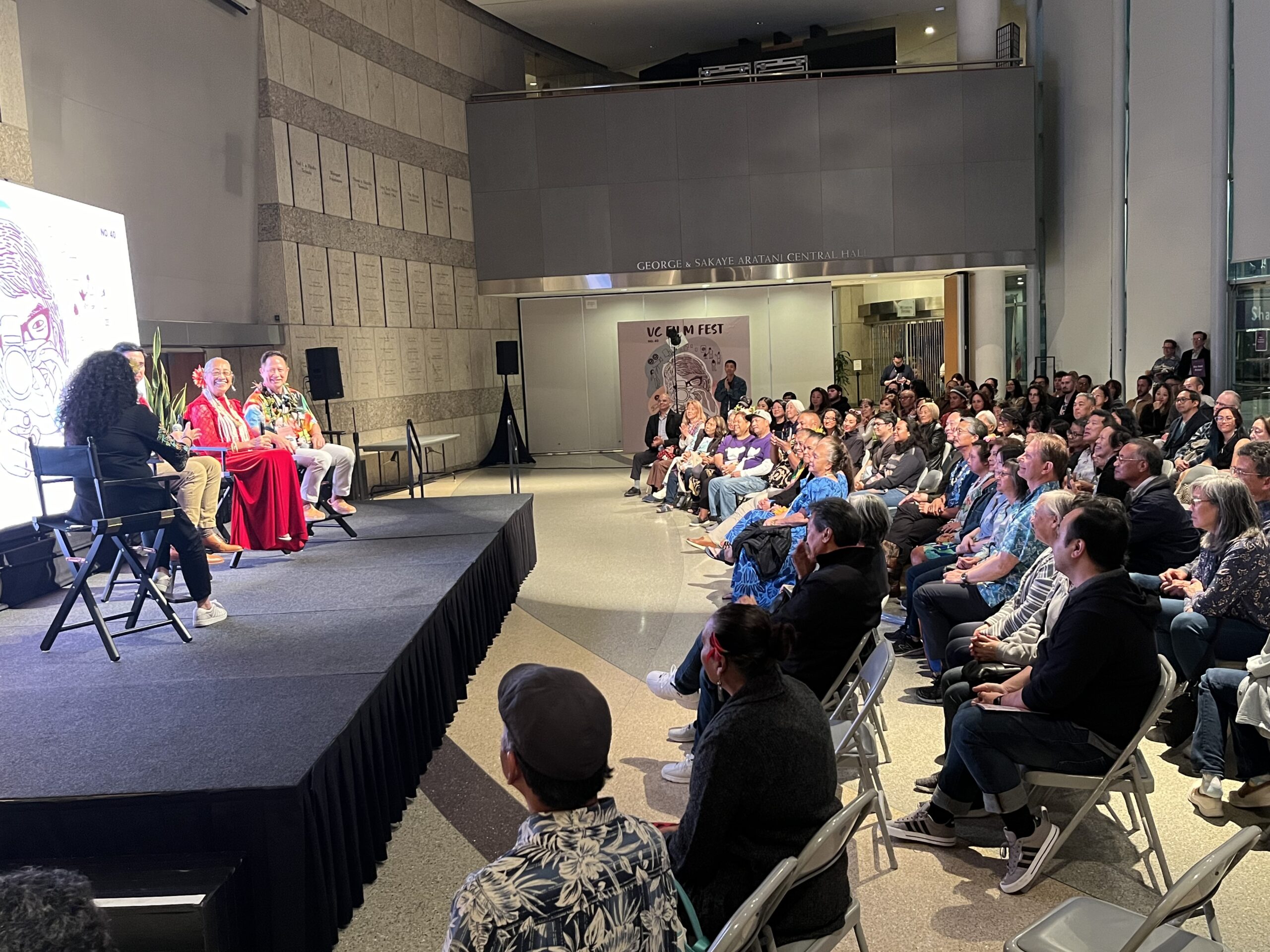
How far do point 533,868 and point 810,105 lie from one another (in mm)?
14367

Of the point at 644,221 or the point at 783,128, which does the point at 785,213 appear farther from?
the point at 644,221

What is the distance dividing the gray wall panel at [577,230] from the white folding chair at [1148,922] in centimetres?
1343

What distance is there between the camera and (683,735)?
169 inches

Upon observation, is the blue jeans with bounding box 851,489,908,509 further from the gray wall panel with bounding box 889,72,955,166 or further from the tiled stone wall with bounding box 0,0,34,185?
the gray wall panel with bounding box 889,72,955,166

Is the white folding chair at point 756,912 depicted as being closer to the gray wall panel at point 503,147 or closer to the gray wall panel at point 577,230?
the gray wall panel at point 577,230

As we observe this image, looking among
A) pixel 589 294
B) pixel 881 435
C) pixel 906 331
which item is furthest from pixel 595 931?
pixel 906 331

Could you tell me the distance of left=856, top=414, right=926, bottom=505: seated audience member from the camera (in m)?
7.33

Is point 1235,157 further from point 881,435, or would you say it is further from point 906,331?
point 906,331

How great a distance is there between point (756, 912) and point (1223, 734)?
2569 millimetres

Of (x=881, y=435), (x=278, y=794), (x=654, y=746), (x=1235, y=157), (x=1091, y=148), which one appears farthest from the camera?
(x=1091, y=148)

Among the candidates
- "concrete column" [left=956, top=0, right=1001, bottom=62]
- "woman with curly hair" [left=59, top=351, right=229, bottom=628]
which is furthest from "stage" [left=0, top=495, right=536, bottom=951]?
"concrete column" [left=956, top=0, right=1001, bottom=62]

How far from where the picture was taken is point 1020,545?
14.4 ft

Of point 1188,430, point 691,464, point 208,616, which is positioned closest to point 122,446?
point 208,616

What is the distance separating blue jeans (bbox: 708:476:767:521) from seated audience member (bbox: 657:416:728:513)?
4.56ft
